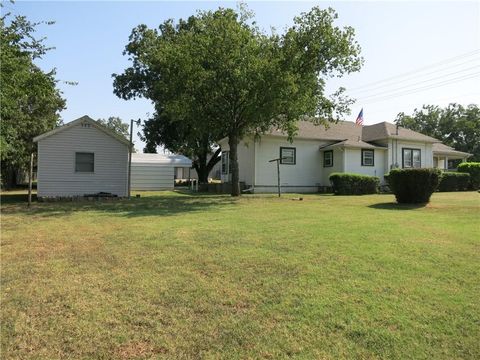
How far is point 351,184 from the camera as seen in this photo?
76.6ft

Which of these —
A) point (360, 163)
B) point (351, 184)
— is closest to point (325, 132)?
point (360, 163)

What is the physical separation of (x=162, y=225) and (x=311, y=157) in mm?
18737

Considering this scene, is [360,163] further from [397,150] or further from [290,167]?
[290,167]

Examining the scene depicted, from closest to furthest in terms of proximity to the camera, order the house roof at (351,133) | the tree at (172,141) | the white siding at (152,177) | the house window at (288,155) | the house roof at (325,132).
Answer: the house window at (288,155) < the house roof at (325,132) < the house roof at (351,133) < the white siding at (152,177) < the tree at (172,141)

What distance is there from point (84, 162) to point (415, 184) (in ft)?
49.4

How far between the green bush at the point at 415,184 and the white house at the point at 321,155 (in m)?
10.6

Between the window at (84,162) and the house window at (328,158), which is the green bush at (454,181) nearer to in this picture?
the house window at (328,158)

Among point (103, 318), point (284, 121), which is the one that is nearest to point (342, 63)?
point (284, 121)

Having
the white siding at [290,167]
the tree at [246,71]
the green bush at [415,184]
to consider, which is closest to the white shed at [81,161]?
the tree at [246,71]

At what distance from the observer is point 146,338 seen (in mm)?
3709

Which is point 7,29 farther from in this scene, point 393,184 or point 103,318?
point 393,184

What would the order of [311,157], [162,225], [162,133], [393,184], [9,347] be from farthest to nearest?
[162,133] < [311,157] < [393,184] < [162,225] < [9,347]

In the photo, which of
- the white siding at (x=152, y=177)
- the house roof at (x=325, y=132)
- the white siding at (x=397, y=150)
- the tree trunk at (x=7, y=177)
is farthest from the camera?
the tree trunk at (x=7, y=177)

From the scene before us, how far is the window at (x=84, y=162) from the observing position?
785 inches
